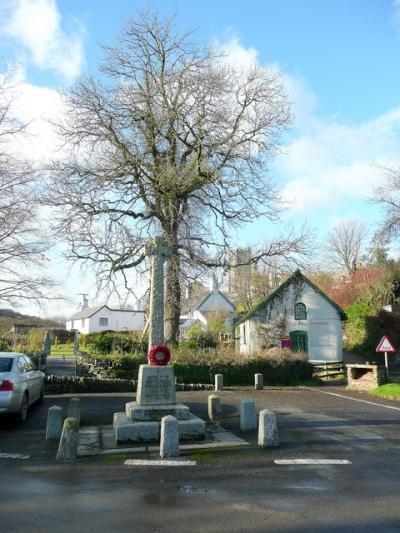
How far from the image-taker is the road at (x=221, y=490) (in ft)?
18.3

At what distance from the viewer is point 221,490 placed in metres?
6.76

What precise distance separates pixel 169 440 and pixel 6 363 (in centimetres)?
533

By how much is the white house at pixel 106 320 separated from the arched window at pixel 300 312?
49435 mm

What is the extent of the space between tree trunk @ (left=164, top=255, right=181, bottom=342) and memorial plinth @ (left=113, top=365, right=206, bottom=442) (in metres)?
15.0

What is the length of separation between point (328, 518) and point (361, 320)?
29.2 m

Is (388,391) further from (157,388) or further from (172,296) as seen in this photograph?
(172,296)

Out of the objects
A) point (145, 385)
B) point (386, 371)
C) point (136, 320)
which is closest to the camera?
point (145, 385)

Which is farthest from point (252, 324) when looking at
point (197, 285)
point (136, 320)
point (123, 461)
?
point (136, 320)

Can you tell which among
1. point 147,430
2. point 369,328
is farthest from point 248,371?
point 147,430

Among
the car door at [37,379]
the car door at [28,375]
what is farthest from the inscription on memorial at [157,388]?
the car door at [37,379]

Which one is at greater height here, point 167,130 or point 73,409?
point 167,130

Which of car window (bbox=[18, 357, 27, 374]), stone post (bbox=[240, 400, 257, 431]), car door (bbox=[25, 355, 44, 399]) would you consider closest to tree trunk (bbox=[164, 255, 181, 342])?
car door (bbox=[25, 355, 44, 399])

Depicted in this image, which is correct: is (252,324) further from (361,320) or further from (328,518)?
(328,518)

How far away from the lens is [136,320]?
86312 millimetres
